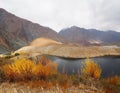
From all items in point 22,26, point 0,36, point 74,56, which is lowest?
point 74,56

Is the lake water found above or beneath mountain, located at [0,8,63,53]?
beneath

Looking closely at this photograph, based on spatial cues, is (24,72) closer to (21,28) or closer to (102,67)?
(102,67)

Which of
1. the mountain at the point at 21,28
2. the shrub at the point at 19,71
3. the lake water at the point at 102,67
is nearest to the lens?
the shrub at the point at 19,71

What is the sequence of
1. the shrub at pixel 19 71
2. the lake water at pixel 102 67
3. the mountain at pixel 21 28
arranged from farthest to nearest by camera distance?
the mountain at pixel 21 28 → the lake water at pixel 102 67 → the shrub at pixel 19 71

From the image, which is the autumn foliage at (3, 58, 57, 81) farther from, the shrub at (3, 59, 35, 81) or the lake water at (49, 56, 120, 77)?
the lake water at (49, 56, 120, 77)

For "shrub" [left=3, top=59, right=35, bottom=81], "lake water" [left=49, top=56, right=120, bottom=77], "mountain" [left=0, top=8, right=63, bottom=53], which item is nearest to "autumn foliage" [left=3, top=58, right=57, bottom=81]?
"shrub" [left=3, top=59, right=35, bottom=81]

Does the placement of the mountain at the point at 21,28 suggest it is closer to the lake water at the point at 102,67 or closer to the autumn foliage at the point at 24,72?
the lake water at the point at 102,67

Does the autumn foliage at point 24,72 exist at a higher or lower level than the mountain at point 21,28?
lower

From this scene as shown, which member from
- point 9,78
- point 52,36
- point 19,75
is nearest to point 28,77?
point 19,75

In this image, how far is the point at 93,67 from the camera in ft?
52.4

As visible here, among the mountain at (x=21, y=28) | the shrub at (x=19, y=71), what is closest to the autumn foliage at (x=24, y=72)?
the shrub at (x=19, y=71)

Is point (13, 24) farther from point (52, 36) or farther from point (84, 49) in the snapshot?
point (84, 49)

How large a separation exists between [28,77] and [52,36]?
5441 inches

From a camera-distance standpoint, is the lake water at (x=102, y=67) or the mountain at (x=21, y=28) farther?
the mountain at (x=21, y=28)
